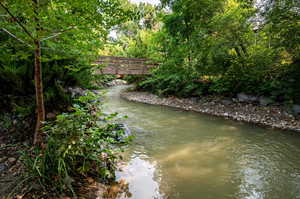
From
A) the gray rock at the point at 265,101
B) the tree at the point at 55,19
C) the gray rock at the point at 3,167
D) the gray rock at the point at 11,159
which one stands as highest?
the tree at the point at 55,19

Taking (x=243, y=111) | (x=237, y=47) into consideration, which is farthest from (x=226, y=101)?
(x=237, y=47)

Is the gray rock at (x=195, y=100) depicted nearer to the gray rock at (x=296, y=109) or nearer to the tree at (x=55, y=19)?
the gray rock at (x=296, y=109)

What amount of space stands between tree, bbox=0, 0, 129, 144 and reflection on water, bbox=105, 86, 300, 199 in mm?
1164

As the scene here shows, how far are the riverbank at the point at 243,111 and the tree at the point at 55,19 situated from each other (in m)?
4.81

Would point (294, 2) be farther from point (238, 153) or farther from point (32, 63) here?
point (32, 63)

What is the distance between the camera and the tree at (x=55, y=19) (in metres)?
1.42

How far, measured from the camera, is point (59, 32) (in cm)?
168

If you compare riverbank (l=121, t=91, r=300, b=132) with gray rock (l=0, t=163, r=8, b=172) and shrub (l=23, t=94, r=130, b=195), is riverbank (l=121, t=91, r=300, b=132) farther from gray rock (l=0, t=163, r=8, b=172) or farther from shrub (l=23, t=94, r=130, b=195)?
gray rock (l=0, t=163, r=8, b=172)

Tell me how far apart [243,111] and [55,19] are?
570cm

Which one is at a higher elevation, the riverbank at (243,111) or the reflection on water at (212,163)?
the riverbank at (243,111)

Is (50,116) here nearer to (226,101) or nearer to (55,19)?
(55,19)

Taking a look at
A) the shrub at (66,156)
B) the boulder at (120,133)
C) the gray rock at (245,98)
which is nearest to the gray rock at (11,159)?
the shrub at (66,156)

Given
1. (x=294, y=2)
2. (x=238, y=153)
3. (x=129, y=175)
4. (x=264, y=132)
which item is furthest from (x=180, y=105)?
(x=129, y=175)

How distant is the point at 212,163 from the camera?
283cm
